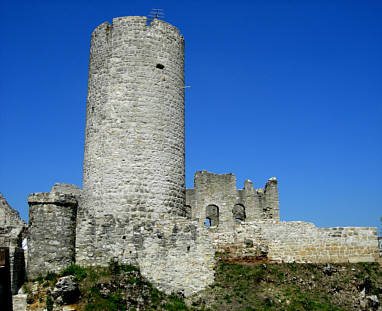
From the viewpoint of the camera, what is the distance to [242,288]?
55.0 ft

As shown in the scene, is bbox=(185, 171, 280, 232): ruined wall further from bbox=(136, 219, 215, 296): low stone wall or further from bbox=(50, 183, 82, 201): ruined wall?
bbox=(136, 219, 215, 296): low stone wall

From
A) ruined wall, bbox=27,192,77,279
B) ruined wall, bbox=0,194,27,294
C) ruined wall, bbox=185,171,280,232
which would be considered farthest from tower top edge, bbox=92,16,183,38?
ruined wall, bbox=185,171,280,232

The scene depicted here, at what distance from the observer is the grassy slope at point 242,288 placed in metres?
15.0

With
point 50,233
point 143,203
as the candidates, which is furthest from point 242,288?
point 50,233

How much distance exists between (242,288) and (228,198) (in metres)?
15.5

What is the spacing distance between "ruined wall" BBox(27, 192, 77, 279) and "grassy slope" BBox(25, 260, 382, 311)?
43cm

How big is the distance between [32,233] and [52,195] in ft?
4.76

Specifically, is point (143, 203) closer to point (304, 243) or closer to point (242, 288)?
point (242, 288)

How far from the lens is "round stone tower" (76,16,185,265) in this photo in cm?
1683

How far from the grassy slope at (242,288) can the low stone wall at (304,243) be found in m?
0.56

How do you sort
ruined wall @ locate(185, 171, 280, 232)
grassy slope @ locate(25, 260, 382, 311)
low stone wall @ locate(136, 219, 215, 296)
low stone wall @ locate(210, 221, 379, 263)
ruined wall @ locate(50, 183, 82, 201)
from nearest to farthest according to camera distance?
grassy slope @ locate(25, 260, 382, 311), low stone wall @ locate(136, 219, 215, 296), low stone wall @ locate(210, 221, 379, 263), ruined wall @ locate(50, 183, 82, 201), ruined wall @ locate(185, 171, 280, 232)

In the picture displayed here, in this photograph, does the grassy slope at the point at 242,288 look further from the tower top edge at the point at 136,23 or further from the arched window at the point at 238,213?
the arched window at the point at 238,213

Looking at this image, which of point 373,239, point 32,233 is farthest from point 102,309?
point 373,239

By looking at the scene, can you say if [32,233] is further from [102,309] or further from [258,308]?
[258,308]
